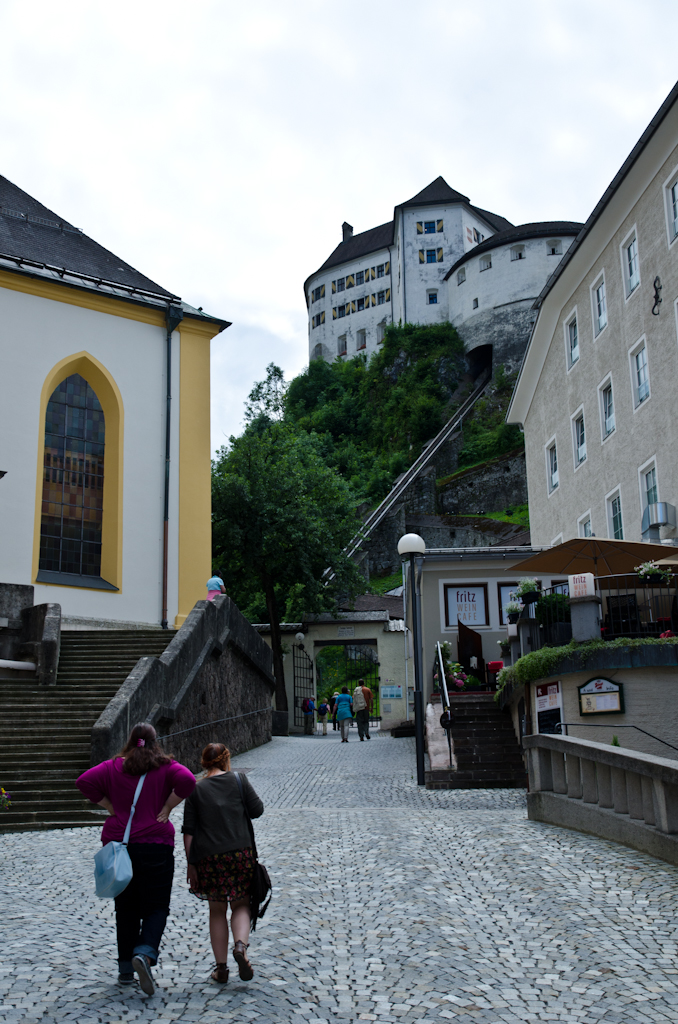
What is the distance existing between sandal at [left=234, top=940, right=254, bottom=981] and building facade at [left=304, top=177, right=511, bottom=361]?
255ft

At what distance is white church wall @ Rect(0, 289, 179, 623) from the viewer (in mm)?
22016

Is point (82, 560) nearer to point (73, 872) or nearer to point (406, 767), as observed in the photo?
point (406, 767)

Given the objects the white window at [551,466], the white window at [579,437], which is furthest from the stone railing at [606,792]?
the white window at [551,466]

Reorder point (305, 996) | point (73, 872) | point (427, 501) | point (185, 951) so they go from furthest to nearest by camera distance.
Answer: point (427, 501), point (73, 872), point (185, 951), point (305, 996)

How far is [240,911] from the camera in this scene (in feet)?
17.7

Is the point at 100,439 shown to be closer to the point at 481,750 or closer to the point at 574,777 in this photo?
the point at 481,750

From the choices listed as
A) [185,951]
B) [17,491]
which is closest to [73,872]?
[185,951]

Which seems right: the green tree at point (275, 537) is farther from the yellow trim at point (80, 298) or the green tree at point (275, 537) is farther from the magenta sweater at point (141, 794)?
the magenta sweater at point (141, 794)

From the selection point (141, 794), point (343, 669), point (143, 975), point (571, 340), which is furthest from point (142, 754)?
point (343, 669)

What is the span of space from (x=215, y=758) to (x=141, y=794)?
507mm

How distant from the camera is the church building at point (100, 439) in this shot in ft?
73.3

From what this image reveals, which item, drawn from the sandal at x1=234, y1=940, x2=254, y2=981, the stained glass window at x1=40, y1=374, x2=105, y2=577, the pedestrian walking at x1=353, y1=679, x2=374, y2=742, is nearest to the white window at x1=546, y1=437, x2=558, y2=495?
the pedestrian walking at x1=353, y1=679, x2=374, y2=742

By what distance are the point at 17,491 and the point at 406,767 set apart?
1098 centimetres

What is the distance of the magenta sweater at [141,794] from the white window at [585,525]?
20.9 metres
